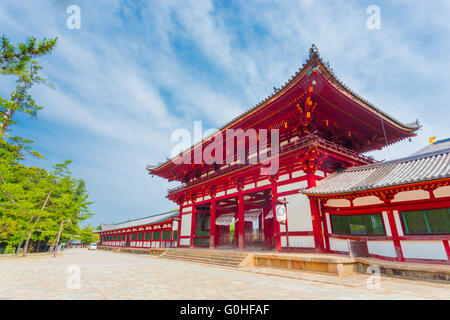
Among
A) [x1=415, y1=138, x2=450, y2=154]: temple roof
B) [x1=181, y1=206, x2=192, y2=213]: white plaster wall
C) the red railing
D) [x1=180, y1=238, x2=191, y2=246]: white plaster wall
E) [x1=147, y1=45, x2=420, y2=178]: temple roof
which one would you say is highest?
[x1=147, y1=45, x2=420, y2=178]: temple roof

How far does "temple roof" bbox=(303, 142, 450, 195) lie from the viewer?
7529mm

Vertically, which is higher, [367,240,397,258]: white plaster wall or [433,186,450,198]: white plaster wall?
[433,186,450,198]: white plaster wall

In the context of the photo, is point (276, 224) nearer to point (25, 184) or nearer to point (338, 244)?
point (338, 244)

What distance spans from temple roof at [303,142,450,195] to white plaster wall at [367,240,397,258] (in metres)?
2.34

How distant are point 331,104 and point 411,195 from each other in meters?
5.38

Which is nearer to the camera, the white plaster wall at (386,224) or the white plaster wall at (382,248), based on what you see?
the white plaster wall at (382,248)

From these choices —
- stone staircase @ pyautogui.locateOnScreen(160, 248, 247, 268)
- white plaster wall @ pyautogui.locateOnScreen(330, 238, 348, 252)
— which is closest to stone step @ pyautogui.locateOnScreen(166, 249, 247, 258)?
stone staircase @ pyautogui.locateOnScreen(160, 248, 247, 268)

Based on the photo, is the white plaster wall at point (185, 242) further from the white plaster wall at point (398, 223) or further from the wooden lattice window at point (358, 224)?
the white plaster wall at point (398, 223)

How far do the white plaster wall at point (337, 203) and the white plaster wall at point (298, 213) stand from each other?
1.00 metres

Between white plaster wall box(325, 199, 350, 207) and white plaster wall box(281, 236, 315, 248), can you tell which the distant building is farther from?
white plaster wall box(325, 199, 350, 207)

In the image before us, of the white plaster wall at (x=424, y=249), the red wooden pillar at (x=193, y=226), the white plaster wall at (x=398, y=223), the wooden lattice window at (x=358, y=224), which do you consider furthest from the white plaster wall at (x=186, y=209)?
the white plaster wall at (x=424, y=249)

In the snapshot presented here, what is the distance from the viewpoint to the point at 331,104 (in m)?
11.1

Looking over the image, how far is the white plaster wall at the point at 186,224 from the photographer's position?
18.6 metres
